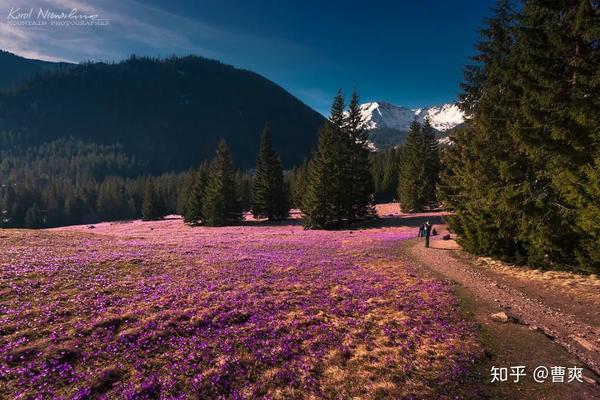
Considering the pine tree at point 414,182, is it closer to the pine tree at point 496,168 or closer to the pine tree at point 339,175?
the pine tree at point 339,175

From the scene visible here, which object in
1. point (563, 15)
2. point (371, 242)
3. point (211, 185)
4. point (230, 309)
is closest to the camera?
point (230, 309)

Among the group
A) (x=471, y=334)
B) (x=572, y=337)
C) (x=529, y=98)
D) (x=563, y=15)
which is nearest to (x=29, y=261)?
(x=471, y=334)

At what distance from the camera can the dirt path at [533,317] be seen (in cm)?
769

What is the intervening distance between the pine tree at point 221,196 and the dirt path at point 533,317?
41.2 m

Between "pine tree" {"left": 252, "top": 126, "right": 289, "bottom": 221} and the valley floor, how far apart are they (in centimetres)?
3931

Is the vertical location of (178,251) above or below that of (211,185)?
below

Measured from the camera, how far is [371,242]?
99.6 ft

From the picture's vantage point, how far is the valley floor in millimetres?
7242

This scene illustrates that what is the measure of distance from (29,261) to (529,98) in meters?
29.3

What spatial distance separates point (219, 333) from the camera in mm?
9742

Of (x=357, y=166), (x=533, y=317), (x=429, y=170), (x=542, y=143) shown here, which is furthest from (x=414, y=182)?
A: (x=533, y=317)

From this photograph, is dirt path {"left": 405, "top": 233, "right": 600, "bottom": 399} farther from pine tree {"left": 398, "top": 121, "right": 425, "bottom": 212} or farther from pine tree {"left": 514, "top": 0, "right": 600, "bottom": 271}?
pine tree {"left": 398, "top": 121, "right": 425, "bottom": 212}

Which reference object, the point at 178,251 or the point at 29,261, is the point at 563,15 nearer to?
the point at 178,251

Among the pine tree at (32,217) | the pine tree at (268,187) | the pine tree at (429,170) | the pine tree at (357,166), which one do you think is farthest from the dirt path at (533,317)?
the pine tree at (32,217)
